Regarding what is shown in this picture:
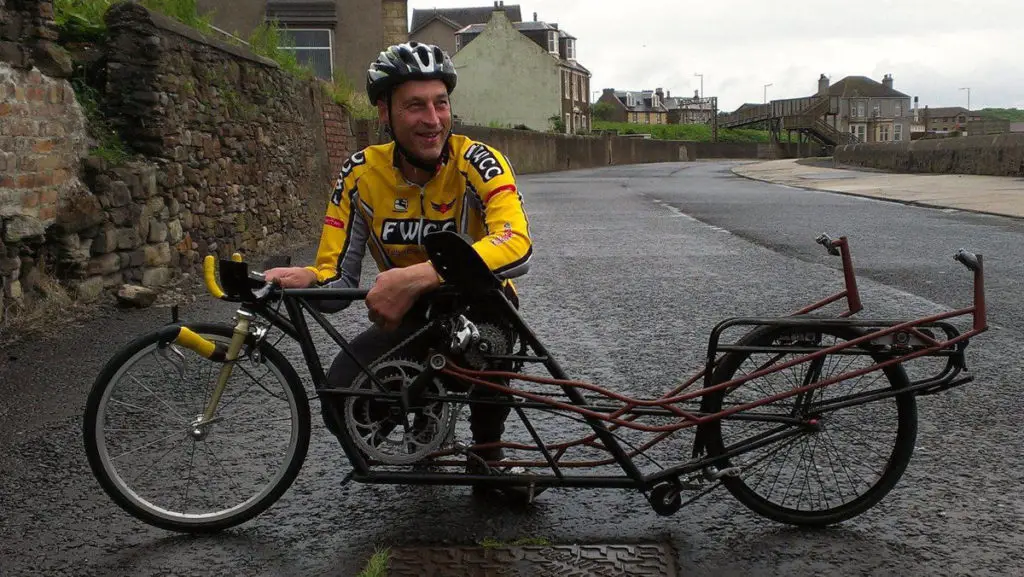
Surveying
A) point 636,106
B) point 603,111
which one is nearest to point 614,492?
point 603,111

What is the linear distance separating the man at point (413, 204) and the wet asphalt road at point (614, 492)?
41cm

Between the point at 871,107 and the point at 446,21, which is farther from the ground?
the point at 446,21

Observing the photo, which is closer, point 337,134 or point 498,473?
point 498,473

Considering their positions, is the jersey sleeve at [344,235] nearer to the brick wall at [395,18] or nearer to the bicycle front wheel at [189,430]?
the bicycle front wheel at [189,430]

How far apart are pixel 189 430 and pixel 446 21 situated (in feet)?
272

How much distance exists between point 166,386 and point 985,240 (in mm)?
10836

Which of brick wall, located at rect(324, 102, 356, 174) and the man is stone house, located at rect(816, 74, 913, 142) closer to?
brick wall, located at rect(324, 102, 356, 174)

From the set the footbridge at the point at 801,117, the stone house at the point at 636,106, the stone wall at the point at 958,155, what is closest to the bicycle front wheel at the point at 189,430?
the stone wall at the point at 958,155

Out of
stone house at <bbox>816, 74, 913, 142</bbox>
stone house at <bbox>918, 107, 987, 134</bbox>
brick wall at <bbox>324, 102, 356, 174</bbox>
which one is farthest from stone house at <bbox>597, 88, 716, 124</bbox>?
brick wall at <bbox>324, 102, 356, 174</bbox>

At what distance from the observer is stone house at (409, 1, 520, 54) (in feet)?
273

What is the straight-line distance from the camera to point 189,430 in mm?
3588

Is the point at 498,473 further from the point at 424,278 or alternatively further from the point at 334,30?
the point at 334,30

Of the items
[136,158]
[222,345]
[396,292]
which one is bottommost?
[222,345]

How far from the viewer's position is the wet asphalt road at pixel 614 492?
3.24 m
